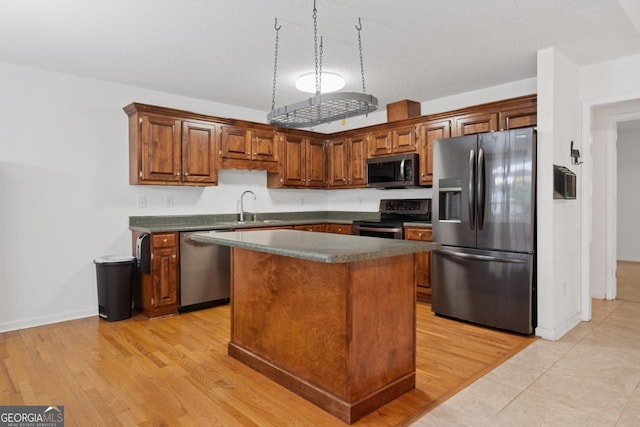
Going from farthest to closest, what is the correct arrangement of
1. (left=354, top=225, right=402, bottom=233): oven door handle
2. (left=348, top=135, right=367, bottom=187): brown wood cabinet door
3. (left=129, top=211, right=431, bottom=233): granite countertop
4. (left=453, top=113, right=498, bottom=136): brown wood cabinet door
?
1. (left=348, top=135, right=367, bottom=187): brown wood cabinet door
2. (left=354, top=225, right=402, bottom=233): oven door handle
3. (left=129, top=211, right=431, bottom=233): granite countertop
4. (left=453, top=113, right=498, bottom=136): brown wood cabinet door

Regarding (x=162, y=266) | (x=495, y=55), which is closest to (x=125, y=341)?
(x=162, y=266)

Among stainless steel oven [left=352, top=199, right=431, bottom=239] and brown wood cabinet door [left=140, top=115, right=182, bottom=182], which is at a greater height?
brown wood cabinet door [left=140, top=115, right=182, bottom=182]

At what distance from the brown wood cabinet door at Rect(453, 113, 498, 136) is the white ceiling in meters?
0.40

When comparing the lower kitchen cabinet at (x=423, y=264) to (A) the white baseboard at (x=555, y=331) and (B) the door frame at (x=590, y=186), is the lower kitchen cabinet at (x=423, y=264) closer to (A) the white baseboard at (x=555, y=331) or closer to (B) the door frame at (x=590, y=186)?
(A) the white baseboard at (x=555, y=331)

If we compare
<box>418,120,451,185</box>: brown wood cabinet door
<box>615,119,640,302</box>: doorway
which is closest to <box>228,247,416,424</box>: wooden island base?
<box>418,120,451,185</box>: brown wood cabinet door

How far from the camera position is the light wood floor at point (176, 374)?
7.13 ft

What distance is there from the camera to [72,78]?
4.01 metres

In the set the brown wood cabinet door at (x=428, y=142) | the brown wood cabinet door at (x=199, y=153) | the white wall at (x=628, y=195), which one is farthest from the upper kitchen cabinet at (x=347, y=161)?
the white wall at (x=628, y=195)

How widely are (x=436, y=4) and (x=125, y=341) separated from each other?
351 centimetres

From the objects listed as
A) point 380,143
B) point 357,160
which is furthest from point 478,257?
point 357,160

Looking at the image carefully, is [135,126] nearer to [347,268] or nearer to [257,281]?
[257,281]

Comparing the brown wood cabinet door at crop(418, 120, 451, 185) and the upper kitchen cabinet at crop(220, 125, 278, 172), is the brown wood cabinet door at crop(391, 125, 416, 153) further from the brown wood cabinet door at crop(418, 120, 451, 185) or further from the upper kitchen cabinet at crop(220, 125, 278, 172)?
the upper kitchen cabinet at crop(220, 125, 278, 172)

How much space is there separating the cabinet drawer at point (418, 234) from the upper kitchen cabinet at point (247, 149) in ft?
6.49

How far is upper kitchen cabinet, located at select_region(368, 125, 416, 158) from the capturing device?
4.81m
